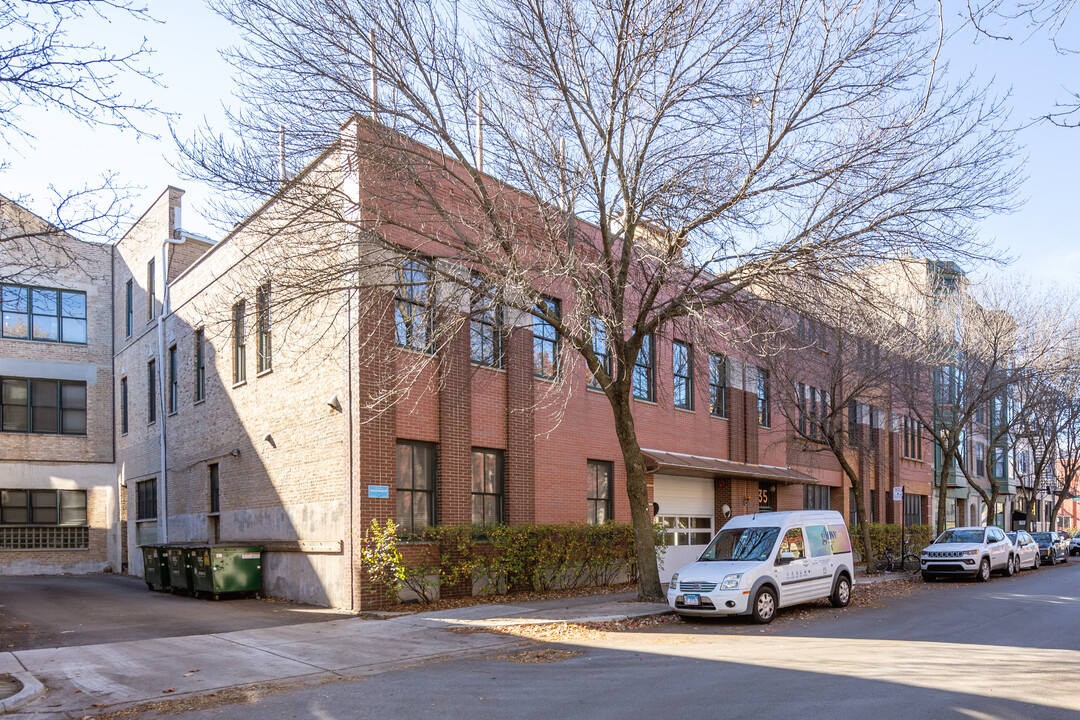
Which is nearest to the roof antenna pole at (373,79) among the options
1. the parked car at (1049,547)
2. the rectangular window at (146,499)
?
the rectangular window at (146,499)

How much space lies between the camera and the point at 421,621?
14797 millimetres

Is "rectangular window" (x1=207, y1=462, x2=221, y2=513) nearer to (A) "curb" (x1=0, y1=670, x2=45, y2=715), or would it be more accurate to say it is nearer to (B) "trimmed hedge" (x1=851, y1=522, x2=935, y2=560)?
(A) "curb" (x1=0, y1=670, x2=45, y2=715)

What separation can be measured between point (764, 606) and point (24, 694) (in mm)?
10559

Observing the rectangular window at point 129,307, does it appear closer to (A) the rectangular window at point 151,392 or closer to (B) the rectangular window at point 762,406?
(A) the rectangular window at point 151,392

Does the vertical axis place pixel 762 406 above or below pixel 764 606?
above

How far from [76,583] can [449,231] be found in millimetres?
15859

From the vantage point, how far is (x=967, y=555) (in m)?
24.9

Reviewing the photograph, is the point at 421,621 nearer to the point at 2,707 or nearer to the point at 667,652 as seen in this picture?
the point at 667,652

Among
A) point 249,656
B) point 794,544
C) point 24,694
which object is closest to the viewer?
point 24,694

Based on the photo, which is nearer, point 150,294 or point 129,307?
point 150,294

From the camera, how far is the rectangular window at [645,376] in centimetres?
2436

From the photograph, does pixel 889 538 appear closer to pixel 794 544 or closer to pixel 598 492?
pixel 598 492

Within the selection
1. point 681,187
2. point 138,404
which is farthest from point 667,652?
point 138,404

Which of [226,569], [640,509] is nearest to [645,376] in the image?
[640,509]
